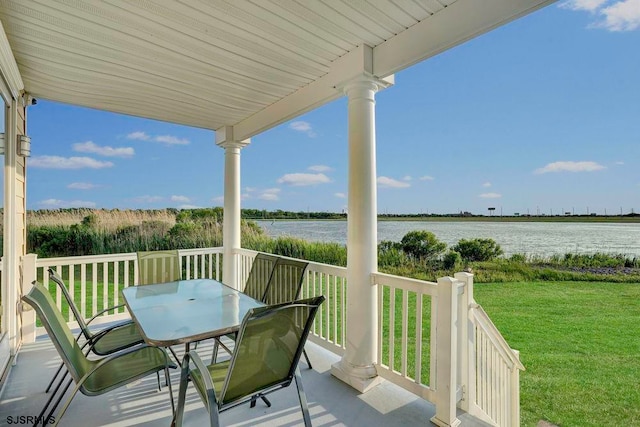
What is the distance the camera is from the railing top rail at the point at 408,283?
7.45 feet

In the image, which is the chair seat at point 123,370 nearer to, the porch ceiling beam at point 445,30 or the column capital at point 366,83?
the column capital at point 366,83

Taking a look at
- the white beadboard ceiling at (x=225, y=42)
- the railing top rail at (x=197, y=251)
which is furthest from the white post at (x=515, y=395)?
the railing top rail at (x=197, y=251)

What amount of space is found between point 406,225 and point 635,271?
4.71 metres

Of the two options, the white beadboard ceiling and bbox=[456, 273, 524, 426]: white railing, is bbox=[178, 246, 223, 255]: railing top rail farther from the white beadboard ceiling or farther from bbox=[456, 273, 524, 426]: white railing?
bbox=[456, 273, 524, 426]: white railing

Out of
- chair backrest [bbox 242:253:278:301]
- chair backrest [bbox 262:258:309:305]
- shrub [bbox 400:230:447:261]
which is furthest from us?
shrub [bbox 400:230:447:261]

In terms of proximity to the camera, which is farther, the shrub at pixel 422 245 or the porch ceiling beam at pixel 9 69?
the shrub at pixel 422 245

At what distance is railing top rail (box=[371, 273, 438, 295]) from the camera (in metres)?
2.27

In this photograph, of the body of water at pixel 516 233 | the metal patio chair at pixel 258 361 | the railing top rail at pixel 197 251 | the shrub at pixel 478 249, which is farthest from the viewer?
the shrub at pixel 478 249

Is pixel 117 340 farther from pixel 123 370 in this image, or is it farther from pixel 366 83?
pixel 366 83

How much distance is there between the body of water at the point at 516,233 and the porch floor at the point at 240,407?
122 inches

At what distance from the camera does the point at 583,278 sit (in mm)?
6895

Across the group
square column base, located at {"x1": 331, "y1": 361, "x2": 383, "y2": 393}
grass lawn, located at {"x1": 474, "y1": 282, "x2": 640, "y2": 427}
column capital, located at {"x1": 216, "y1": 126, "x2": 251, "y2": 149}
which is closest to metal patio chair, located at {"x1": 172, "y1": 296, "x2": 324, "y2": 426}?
square column base, located at {"x1": 331, "y1": 361, "x2": 383, "y2": 393}

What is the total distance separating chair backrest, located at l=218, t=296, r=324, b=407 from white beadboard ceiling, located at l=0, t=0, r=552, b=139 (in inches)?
74.9

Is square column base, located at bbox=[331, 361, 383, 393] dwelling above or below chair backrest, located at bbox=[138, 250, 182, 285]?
below
